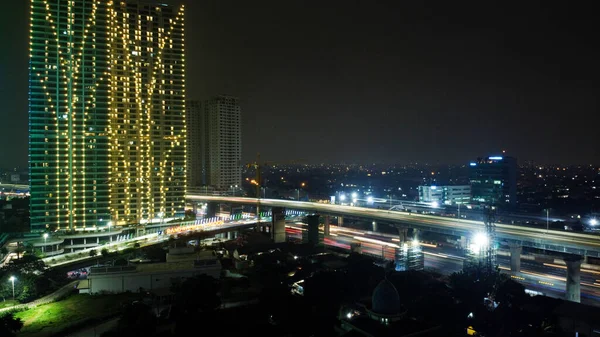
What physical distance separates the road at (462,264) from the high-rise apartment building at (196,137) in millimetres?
56276

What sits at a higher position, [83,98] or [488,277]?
[83,98]

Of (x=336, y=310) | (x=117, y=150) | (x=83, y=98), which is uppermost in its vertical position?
(x=83, y=98)

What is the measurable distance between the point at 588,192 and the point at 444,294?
10334cm

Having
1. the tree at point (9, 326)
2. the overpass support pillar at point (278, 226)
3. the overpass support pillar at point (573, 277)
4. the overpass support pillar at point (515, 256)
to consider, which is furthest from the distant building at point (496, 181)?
the tree at point (9, 326)

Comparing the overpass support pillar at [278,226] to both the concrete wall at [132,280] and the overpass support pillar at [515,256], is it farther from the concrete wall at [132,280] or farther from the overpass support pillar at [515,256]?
the overpass support pillar at [515,256]

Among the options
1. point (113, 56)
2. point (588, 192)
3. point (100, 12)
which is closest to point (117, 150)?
point (113, 56)

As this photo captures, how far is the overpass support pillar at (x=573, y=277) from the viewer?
35.5m

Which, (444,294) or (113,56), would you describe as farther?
(113,56)

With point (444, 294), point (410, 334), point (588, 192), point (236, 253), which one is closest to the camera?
point (410, 334)

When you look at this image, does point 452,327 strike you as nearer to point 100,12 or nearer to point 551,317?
point 551,317

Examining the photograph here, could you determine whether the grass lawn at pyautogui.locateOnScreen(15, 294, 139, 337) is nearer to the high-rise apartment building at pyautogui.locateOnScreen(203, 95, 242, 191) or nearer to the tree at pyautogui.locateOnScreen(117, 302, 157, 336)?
the tree at pyautogui.locateOnScreen(117, 302, 157, 336)

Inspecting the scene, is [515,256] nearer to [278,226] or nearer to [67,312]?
[278,226]

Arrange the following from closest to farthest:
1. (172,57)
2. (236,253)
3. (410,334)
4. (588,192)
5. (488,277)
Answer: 1. (410,334)
2. (488,277)
3. (236,253)
4. (172,57)
5. (588,192)

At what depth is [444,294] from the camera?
3166cm
